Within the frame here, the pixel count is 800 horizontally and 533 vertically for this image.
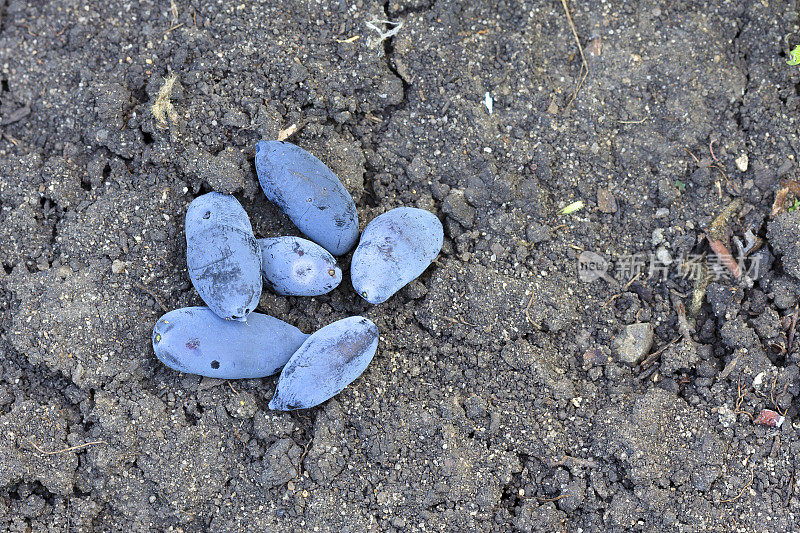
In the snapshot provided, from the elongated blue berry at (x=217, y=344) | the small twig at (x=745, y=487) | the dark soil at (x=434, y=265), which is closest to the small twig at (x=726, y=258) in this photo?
the dark soil at (x=434, y=265)

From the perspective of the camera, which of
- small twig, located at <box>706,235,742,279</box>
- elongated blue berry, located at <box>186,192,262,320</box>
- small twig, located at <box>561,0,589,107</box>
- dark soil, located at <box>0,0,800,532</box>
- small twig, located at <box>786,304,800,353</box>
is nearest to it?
elongated blue berry, located at <box>186,192,262,320</box>

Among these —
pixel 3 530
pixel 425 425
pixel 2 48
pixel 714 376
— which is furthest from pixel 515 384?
pixel 2 48

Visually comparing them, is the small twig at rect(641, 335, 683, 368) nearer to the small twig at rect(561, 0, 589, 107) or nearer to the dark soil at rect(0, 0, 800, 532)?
the dark soil at rect(0, 0, 800, 532)

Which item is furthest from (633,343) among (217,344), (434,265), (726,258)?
(217,344)

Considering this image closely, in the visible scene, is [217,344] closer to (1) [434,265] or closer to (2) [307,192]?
(2) [307,192]

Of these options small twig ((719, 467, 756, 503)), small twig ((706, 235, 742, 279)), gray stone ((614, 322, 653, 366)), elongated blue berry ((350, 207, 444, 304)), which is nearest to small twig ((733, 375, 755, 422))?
small twig ((719, 467, 756, 503))

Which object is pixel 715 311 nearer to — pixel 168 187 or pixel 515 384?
pixel 515 384
